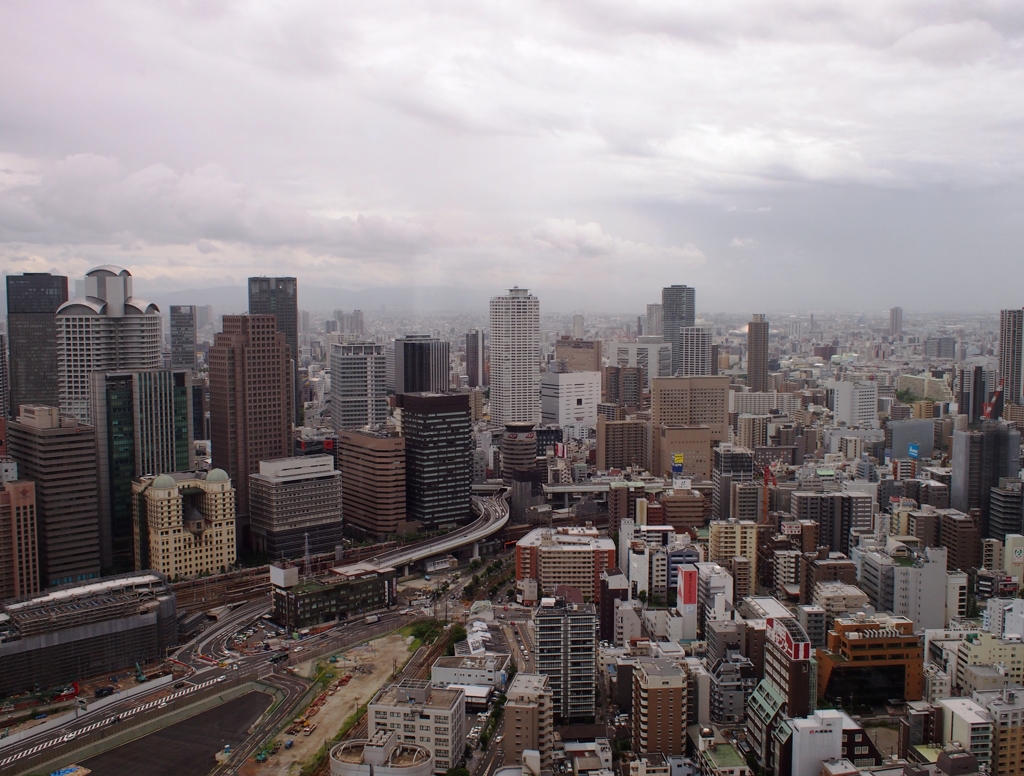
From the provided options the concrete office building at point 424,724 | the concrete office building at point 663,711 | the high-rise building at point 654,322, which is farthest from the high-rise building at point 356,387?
the high-rise building at point 654,322

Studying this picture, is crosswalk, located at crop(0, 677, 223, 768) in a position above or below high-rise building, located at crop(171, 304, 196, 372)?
below

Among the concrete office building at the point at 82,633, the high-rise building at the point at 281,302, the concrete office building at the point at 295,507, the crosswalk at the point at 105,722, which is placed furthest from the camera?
the high-rise building at the point at 281,302

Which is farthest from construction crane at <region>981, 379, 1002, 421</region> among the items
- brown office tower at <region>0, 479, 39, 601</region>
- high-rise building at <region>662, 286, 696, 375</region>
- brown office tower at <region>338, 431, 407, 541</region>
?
brown office tower at <region>0, 479, 39, 601</region>

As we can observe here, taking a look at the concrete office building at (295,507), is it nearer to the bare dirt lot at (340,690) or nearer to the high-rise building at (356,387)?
the bare dirt lot at (340,690)

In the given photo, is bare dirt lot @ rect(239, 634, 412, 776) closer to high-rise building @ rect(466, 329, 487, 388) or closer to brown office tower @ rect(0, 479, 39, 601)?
brown office tower @ rect(0, 479, 39, 601)

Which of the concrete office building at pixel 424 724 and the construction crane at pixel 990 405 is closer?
the concrete office building at pixel 424 724
